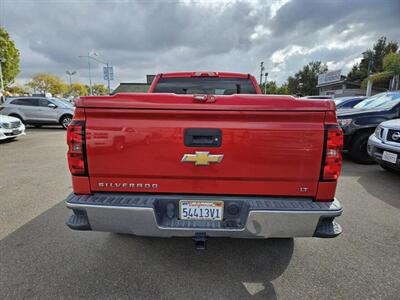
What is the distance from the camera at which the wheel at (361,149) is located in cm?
596

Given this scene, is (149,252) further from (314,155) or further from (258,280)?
(314,155)

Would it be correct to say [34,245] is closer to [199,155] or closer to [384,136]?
[199,155]

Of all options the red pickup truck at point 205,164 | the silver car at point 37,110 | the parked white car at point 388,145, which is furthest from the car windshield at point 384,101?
the silver car at point 37,110

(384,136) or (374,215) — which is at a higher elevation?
(384,136)

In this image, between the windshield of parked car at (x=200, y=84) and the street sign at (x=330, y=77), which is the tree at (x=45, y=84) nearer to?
the street sign at (x=330, y=77)

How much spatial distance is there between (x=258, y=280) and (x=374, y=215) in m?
2.33

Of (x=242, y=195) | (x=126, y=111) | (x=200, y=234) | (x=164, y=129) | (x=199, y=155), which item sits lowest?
(x=200, y=234)

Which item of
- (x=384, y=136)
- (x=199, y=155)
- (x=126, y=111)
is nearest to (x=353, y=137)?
(x=384, y=136)

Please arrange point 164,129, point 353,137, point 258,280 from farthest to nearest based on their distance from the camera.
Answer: point 353,137
point 258,280
point 164,129

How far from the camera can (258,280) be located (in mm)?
2139

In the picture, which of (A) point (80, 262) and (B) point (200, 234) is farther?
(A) point (80, 262)

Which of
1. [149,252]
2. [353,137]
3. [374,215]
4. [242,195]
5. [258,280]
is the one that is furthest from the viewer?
[353,137]

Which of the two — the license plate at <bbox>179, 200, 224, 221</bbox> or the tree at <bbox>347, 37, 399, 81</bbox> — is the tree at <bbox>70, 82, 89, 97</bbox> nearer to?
the tree at <bbox>347, 37, 399, 81</bbox>

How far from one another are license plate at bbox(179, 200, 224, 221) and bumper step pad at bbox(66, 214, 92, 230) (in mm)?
769
